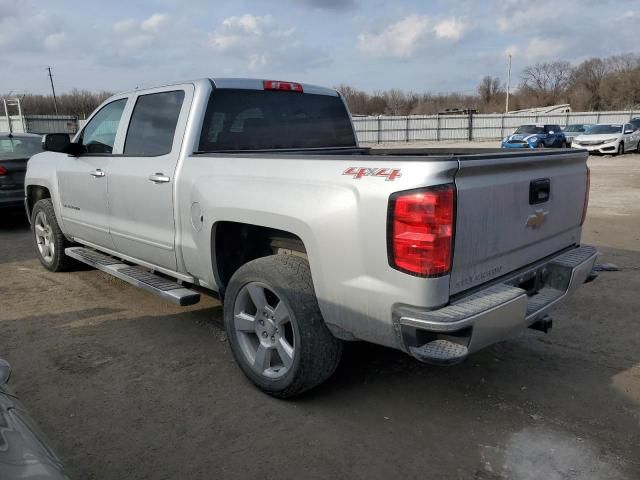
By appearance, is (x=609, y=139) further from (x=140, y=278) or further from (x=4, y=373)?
(x=4, y=373)

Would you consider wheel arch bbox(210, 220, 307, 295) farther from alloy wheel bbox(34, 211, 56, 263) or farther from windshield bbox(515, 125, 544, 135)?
windshield bbox(515, 125, 544, 135)

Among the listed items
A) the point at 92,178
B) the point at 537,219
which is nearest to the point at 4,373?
the point at 537,219

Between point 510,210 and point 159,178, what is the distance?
2.45m

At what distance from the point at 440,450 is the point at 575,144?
26.3 m

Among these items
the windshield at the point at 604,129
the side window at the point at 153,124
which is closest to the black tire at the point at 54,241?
the side window at the point at 153,124

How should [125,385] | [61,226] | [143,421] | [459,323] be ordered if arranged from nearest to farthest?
1. [459,323]
2. [143,421]
3. [125,385]
4. [61,226]

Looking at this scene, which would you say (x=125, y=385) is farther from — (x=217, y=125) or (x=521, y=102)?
(x=521, y=102)

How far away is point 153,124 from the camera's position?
14.0ft

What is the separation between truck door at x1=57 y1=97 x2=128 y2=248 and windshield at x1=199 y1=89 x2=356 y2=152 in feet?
3.75

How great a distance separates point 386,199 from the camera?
2.53 m

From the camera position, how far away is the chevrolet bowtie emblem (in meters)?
3.06

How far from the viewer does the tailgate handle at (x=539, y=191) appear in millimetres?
3025

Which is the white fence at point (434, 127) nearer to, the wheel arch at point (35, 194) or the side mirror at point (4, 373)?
the wheel arch at point (35, 194)

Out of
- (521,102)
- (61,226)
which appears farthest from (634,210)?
(521,102)
